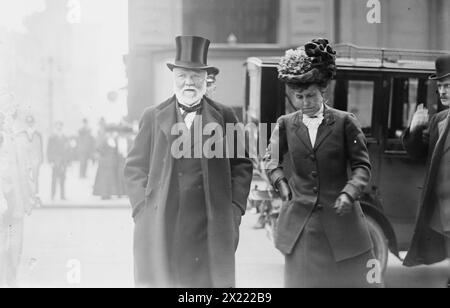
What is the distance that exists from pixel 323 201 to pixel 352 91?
1.08m

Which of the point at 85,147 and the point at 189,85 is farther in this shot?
the point at 85,147

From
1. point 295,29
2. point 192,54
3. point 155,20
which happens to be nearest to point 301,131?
point 192,54

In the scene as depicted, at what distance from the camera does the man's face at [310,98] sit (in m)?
3.32

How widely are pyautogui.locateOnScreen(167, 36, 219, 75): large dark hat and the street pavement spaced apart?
105 cm

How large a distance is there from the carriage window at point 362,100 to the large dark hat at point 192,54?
1.02 meters

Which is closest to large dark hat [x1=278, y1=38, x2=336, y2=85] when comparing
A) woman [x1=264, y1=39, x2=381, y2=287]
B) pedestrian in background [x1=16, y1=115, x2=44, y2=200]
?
woman [x1=264, y1=39, x2=381, y2=287]

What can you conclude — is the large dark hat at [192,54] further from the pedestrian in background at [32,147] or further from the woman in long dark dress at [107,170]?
the pedestrian in background at [32,147]

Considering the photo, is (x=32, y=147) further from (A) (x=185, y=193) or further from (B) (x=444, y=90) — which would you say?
(B) (x=444, y=90)

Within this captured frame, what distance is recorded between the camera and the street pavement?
3.85m

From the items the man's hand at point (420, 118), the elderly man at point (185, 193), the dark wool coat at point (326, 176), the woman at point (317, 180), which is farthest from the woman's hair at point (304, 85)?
the man's hand at point (420, 118)

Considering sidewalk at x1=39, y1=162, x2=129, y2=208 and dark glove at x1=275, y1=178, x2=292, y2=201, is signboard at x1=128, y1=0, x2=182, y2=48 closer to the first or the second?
sidewalk at x1=39, y1=162, x2=129, y2=208

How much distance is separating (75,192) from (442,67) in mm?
2533

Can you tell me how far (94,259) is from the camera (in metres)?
3.90

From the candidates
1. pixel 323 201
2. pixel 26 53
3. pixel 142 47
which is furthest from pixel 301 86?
pixel 26 53
